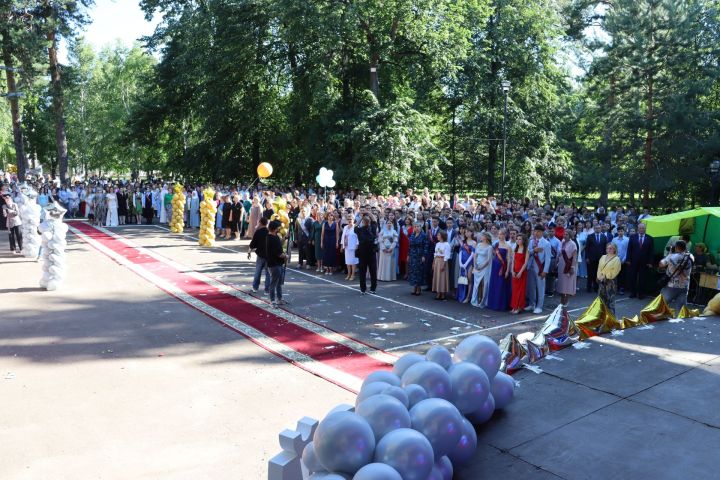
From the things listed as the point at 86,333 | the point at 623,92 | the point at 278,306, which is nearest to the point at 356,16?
the point at 623,92

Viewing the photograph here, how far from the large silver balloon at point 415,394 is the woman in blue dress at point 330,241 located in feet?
38.1

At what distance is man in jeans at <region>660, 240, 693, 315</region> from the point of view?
401 inches

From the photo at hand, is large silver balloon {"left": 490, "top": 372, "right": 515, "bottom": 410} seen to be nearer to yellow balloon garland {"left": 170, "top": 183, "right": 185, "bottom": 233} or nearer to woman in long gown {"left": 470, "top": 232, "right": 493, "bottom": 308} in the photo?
woman in long gown {"left": 470, "top": 232, "right": 493, "bottom": 308}

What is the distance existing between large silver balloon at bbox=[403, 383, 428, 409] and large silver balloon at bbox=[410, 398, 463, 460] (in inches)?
8.3

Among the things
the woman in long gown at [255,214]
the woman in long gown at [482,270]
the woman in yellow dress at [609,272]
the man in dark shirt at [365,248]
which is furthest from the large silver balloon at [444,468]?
the woman in long gown at [255,214]

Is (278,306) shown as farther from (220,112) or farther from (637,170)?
(220,112)

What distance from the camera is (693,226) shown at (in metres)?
12.1

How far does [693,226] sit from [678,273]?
246cm

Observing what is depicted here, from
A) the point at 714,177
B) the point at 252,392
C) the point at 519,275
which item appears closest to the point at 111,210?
the point at 519,275

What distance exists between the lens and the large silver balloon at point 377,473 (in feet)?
11.2

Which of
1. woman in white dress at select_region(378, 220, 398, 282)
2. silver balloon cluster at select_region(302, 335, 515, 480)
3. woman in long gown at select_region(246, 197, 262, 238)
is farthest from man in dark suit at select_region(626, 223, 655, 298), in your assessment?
woman in long gown at select_region(246, 197, 262, 238)

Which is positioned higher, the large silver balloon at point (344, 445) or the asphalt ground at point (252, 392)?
the large silver balloon at point (344, 445)

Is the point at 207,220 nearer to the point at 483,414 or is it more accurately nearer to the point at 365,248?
the point at 365,248

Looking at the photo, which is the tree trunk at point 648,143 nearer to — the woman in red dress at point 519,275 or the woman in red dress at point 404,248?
the woman in red dress at point 404,248
